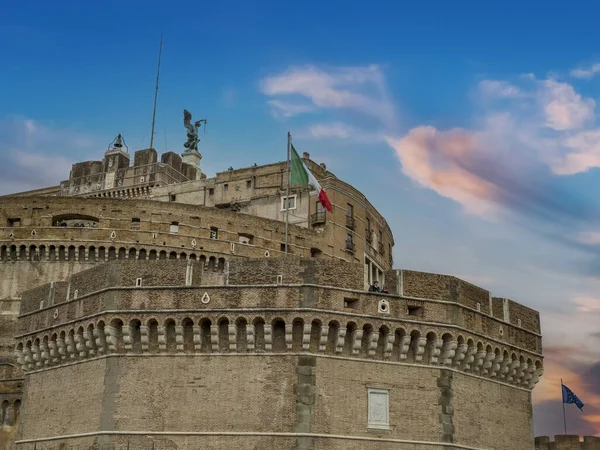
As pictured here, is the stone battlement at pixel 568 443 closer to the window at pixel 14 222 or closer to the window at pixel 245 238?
the window at pixel 245 238

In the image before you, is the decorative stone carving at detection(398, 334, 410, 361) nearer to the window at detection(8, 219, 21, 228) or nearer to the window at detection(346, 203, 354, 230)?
the window at detection(8, 219, 21, 228)

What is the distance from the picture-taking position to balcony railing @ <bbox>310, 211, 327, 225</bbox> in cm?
5903

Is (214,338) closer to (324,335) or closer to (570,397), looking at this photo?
(324,335)

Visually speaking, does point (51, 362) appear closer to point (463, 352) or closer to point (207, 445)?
point (207, 445)

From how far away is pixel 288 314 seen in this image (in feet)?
86.5

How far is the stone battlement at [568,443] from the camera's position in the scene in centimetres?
4244

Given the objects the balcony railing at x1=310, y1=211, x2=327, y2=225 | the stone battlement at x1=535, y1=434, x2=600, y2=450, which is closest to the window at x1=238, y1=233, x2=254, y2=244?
the balcony railing at x1=310, y1=211, x2=327, y2=225

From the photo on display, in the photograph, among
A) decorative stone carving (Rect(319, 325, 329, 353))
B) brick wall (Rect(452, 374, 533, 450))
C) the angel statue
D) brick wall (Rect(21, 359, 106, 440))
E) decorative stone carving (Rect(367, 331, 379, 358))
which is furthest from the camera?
the angel statue

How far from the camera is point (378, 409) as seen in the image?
26.6 metres

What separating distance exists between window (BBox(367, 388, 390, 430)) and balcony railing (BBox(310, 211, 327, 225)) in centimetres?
3276

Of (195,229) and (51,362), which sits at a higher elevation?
(195,229)

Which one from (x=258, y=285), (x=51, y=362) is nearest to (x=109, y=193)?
(x=51, y=362)

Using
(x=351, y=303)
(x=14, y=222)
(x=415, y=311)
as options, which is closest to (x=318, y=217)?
(x=14, y=222)

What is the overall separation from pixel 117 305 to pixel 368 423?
8.89 m
